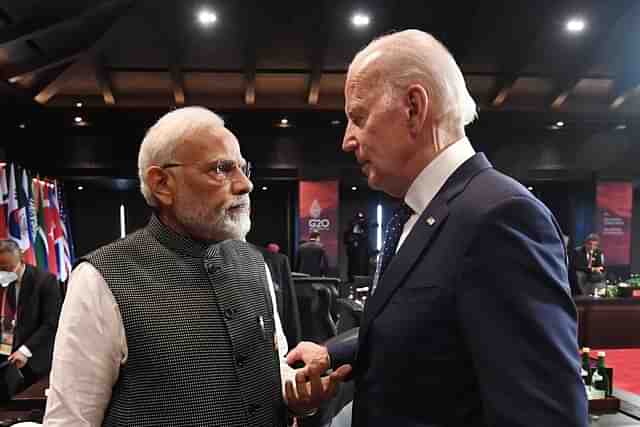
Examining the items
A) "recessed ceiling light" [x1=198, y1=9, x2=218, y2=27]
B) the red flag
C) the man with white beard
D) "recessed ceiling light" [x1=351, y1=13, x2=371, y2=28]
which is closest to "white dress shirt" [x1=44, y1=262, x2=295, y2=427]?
the man with white beard

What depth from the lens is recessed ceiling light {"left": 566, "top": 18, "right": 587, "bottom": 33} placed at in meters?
9.20

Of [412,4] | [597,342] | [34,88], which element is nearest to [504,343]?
[597,342]

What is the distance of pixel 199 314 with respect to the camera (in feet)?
4.61

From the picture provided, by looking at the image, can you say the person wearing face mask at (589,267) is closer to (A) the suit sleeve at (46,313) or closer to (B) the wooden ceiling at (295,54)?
(B) the wooden ceiling at (295,54)

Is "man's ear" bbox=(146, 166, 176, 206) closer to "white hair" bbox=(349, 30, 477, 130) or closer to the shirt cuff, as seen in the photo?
"white hair" bbox=(349, 30, 477, 130)

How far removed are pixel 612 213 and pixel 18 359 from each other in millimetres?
11485

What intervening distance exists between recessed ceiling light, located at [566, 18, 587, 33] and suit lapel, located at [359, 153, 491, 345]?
9.48 m

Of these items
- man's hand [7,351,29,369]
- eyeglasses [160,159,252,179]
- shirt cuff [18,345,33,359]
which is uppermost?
eyeglasses [160,159,252,179]

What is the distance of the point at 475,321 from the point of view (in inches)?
36.8

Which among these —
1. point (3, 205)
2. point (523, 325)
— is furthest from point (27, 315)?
point (523, 325)

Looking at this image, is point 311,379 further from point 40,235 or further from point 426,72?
point 40,235

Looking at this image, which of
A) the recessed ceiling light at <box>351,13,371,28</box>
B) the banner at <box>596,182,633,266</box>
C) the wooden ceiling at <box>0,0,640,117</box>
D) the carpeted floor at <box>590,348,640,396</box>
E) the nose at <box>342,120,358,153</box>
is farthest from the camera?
the banner at <box>596,182,633,266</box>

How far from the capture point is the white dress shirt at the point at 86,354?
1.26 meters

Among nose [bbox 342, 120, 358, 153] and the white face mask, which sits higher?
nose [bbox 342, 120, 358, 153]
